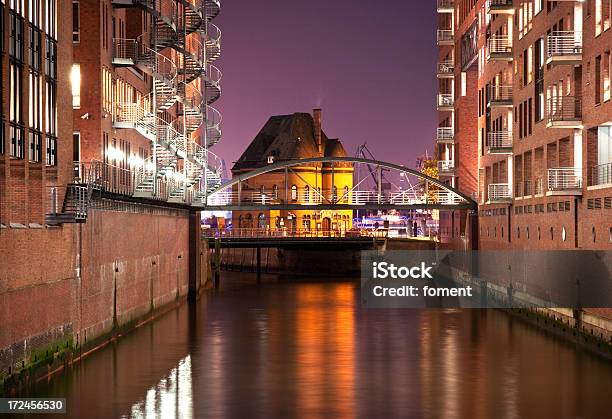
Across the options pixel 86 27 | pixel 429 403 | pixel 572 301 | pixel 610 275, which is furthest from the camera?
pixel 86 27

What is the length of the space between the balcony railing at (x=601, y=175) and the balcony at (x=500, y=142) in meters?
17.1

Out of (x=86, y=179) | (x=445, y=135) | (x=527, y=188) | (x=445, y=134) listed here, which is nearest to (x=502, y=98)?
(x=527, y=188)

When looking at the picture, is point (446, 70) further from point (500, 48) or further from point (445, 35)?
point (500, 48)

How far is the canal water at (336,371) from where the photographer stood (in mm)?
28047

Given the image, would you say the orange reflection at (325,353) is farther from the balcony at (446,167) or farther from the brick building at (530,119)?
the balcony at (446,167)

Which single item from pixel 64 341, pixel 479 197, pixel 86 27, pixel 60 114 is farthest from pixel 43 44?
pixel 479 197

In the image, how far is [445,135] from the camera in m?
79.7

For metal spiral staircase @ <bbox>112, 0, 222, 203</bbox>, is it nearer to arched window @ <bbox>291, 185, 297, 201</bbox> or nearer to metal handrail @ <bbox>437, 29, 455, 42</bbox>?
metal handrail @ <bbox>437, 29, 455, 42</bbox>

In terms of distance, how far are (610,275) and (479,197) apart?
1265 inches

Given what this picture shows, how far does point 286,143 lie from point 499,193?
6850 cm

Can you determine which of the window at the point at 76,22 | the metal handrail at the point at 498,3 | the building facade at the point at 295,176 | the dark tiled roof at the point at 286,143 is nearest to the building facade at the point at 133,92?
the window at the point at 76,22

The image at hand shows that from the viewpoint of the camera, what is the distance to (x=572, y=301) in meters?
40.5

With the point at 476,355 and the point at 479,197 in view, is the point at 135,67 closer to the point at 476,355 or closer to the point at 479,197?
the point at 476,355

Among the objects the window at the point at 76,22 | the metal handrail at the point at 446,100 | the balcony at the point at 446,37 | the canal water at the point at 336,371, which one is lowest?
the canal water at the point at 336,371
